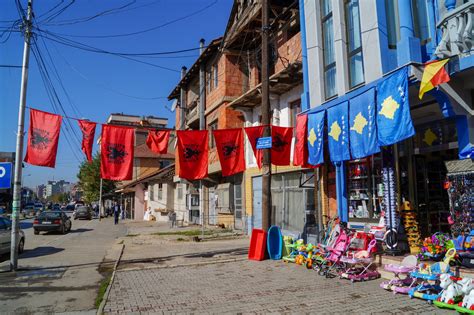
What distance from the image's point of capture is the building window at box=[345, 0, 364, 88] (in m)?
10.2

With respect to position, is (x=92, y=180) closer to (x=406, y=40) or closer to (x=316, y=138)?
(x=316, y=138)

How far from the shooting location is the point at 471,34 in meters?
7.04

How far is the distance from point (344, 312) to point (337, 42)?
7637mm

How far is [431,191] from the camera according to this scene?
392 inches

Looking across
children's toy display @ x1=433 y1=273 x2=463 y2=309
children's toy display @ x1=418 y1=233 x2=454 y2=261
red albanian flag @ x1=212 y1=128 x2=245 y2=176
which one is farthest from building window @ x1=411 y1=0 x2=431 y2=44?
red albanian flag @ x1=212 y1=128 x2=245 y2=176

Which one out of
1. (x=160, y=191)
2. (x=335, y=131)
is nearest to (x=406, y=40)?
(x=335, y=131)

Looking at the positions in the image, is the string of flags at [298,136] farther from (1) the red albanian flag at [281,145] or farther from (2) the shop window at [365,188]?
(2) the shop window at [365,188]

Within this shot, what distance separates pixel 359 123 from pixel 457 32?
2974mm

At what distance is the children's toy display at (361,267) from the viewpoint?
8.27m

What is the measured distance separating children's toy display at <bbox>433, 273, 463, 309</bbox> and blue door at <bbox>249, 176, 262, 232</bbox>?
11.7 metres

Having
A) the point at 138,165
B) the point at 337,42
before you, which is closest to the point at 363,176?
the point at 337,42

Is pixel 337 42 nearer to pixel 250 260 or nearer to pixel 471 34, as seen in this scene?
pixel 471 34

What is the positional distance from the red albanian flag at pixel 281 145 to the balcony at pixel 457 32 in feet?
21.1

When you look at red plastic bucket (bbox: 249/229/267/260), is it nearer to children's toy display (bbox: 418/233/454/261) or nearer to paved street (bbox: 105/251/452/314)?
paved street (bbox: 105/251/452/314)
